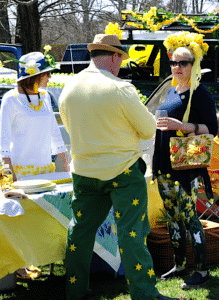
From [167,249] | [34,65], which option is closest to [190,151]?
[167,249]

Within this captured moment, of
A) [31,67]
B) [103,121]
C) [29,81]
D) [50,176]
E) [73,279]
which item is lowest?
[73,279]

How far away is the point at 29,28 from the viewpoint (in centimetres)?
1374

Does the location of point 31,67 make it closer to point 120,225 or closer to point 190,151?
point 190,151

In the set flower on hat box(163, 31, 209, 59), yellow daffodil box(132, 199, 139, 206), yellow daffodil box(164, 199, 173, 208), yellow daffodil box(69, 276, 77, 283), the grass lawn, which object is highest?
flower on hat box(163, 31, 209, 59)

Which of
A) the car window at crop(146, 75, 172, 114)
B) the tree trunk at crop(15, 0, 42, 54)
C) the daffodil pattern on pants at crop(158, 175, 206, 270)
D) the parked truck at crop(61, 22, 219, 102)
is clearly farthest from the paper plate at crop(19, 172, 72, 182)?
the tree trunk at crop(15, 0, 42, 54)

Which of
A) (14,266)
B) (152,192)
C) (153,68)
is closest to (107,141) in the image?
(14,266)

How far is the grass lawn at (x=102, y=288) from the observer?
3.59 metres

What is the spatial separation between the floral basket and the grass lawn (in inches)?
35.1

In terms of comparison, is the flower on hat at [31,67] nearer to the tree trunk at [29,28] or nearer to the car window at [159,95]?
the car window at [159,95]

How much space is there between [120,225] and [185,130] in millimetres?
895

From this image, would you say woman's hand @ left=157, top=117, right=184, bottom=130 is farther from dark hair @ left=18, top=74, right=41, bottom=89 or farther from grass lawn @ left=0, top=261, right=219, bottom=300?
grass lawn @ left=0, top=261, right=219, bottom=300

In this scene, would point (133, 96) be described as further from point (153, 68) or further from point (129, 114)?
point (153, 68)

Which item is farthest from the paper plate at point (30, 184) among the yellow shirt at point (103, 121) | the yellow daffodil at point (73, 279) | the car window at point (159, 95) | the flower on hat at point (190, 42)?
the car window at point (159, 95)

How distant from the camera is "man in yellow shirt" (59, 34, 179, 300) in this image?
3.00m
